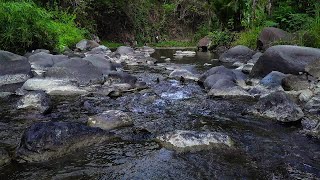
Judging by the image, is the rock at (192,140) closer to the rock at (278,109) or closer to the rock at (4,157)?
the rock at (278,109)

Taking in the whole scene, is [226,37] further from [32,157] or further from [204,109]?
[32,157]

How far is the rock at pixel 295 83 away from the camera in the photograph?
563 centimetres

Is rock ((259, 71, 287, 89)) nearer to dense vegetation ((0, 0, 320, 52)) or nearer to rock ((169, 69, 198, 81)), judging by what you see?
rock ((169, 69, 198, 81))

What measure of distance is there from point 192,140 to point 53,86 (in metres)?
3.32

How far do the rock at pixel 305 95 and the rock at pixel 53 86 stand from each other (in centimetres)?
337

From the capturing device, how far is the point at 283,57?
21.5 feet

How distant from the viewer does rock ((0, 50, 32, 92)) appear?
20.0ft

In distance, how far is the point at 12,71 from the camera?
247 inches

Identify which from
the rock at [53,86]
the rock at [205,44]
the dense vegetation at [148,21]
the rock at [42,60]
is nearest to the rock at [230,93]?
the rock at [53,86]

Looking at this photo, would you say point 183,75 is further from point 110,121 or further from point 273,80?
A: point 110,121

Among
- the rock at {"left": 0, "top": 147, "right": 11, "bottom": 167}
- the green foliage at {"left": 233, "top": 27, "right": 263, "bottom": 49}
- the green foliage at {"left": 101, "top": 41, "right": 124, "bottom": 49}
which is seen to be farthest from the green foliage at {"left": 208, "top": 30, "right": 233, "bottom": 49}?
the rock at {"left": 0, "top": 147, "right": 11, "bottom": 167}

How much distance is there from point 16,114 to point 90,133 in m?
1.45

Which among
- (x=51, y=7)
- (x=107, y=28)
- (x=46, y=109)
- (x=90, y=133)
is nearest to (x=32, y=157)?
(x=90, y=133)

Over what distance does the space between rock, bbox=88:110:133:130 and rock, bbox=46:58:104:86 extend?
254 centimetres
